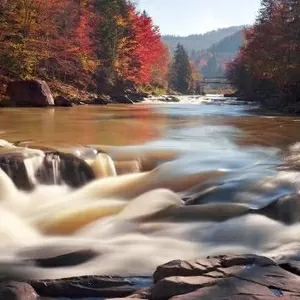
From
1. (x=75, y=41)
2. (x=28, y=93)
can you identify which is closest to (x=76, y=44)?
(x=75, y=41)

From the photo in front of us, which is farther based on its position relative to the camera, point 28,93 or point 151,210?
point 28,93

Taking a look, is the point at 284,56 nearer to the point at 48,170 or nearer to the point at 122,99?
the point at 122,99

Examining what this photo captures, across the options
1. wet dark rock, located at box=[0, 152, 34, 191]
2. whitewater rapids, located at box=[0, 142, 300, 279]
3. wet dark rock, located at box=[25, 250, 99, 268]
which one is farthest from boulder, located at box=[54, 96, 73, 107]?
wet dark rock, located at box=[25, 250, 99, 268]

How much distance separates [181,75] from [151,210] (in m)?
79.1

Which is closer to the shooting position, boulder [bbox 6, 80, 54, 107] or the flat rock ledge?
the flat rock ledge

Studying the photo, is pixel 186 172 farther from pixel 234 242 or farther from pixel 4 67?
pixel 4 67

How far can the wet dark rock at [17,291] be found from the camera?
141 inches

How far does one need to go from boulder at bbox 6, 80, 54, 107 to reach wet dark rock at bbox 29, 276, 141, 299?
20.6 metres

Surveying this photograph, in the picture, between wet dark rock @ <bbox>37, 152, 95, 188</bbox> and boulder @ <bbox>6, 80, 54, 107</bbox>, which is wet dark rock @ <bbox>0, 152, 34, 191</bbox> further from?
boulder @ <bbox>6, 80, 54, 107</bbox>

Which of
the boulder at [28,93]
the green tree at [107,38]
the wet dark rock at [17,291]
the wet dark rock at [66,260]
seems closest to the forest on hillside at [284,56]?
the boulder at [28,93]

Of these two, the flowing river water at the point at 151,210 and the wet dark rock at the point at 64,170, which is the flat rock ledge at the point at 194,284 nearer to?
the flowing river water at the point at 151,210

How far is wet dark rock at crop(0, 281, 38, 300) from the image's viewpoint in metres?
3.58

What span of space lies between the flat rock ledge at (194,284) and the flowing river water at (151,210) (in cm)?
47

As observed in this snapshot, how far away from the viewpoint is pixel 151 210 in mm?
6391
